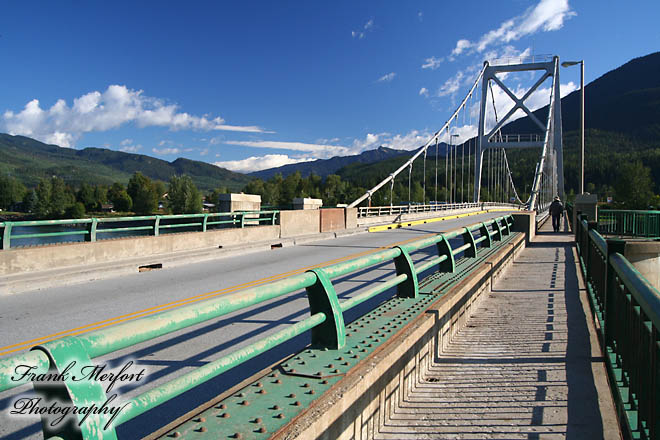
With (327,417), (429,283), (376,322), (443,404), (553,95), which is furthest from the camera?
(553,95)

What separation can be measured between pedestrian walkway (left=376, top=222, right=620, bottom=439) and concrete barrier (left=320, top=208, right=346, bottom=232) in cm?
1581

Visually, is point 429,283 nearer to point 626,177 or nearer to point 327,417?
point 327,417

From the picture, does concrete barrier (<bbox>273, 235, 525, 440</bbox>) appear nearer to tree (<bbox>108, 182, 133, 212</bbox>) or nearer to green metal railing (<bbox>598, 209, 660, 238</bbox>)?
green metal railing (<bbox>598, 209, 660, 238</bbox>)

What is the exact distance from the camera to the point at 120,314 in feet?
23.8

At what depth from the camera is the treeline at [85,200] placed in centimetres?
11019

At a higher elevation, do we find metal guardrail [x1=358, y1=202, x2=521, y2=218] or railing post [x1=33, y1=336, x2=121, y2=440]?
metal guardrail [x1=358, y1=202, x2=521, y2=218]

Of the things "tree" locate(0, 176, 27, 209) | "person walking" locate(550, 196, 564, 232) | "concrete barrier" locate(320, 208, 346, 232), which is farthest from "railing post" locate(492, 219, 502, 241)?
"tree" locate(0, 176, 27, 209)

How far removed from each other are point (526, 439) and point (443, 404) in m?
0.80

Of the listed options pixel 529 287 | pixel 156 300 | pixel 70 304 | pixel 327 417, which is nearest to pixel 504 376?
pixel 327 417

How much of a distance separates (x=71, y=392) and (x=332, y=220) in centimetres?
2233

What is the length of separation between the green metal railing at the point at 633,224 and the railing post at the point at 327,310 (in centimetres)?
1564

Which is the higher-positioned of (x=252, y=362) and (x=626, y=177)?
(x=626, y=177)

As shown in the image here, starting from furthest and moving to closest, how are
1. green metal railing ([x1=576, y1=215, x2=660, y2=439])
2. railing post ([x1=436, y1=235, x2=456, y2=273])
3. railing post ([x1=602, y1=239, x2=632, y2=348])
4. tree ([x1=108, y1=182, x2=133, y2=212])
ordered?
tree ([x1=108, y1=182, x2=133, y2=212])
railing post ([x1=436, y1=235, x2=456, y2=273])
railing post ([x1=602, y1=239, x2=632, y2=348])
green metal railing ([x1=576, y1=215, x2=660, y2=439])

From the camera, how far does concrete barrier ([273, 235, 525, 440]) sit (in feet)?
8.98
